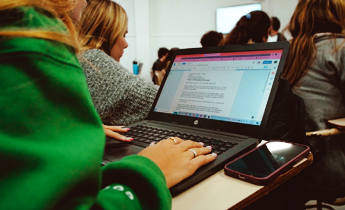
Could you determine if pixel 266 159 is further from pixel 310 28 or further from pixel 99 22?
pixel 310 28

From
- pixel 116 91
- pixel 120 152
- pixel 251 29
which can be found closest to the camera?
pixel 120 152

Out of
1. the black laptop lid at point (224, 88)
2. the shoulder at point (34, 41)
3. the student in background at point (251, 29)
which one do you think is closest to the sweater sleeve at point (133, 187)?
the shoulder at point (34, 41)

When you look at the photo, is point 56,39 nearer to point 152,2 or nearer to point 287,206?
point 287,206

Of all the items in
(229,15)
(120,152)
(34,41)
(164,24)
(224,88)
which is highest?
(229,15)

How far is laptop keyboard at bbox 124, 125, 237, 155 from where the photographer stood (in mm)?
568

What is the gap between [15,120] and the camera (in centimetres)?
25

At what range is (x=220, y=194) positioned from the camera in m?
0.41

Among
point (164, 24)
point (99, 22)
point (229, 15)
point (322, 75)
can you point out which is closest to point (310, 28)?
point (322, 75)

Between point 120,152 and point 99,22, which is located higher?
point 99,22

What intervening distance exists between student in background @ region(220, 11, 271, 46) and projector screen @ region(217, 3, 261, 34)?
3.36m

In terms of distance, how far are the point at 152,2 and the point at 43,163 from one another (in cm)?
558

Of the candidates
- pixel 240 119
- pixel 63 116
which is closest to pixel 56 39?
pixel 63 116

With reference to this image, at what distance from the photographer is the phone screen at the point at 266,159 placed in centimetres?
46

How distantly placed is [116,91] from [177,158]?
53 centimetres
